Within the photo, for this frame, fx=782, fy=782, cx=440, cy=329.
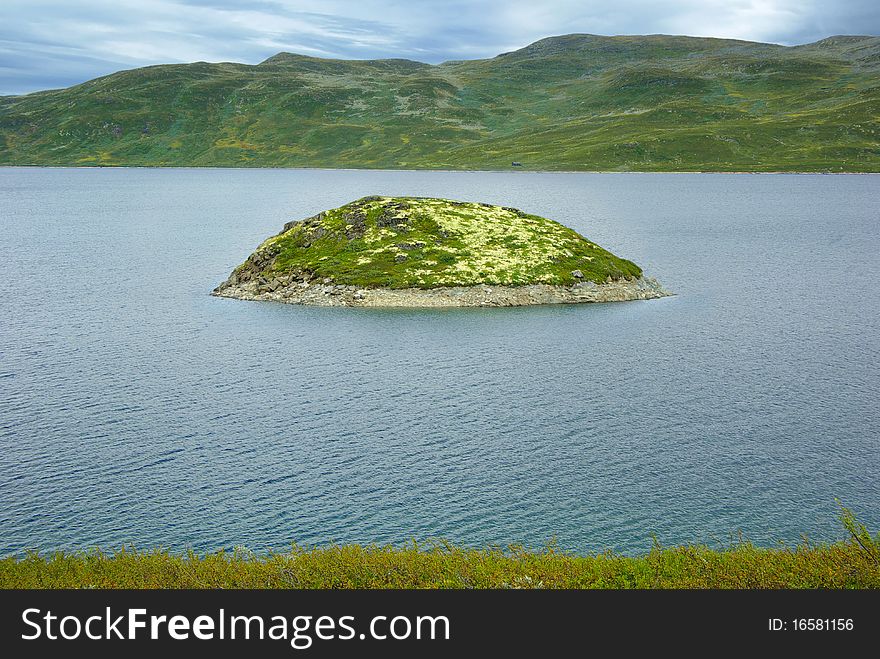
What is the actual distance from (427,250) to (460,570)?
8853 centimetres

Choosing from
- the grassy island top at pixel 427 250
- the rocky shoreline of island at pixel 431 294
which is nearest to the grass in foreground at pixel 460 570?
the rocky shoreline of island at pixel 431 294

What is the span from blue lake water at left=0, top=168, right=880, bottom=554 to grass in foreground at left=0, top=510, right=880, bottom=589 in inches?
179

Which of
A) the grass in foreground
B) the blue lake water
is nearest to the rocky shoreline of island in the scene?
the blue lake water

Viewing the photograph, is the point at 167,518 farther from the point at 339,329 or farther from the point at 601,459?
the point at 339,329

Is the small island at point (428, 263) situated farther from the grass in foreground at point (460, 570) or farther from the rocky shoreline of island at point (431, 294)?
the grass in foreground at point (460, 570)

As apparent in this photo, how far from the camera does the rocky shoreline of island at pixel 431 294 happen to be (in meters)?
109

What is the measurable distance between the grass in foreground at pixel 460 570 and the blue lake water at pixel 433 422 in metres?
4.55

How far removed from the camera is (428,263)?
4594 inches

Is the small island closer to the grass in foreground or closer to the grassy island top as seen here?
the grassy island top

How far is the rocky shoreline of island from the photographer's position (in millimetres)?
108750

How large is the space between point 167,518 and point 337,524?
31.5 feet

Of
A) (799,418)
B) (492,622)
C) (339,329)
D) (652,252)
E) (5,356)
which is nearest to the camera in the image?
(492,622)

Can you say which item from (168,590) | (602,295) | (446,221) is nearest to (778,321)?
(602,295)

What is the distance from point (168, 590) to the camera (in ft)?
102
